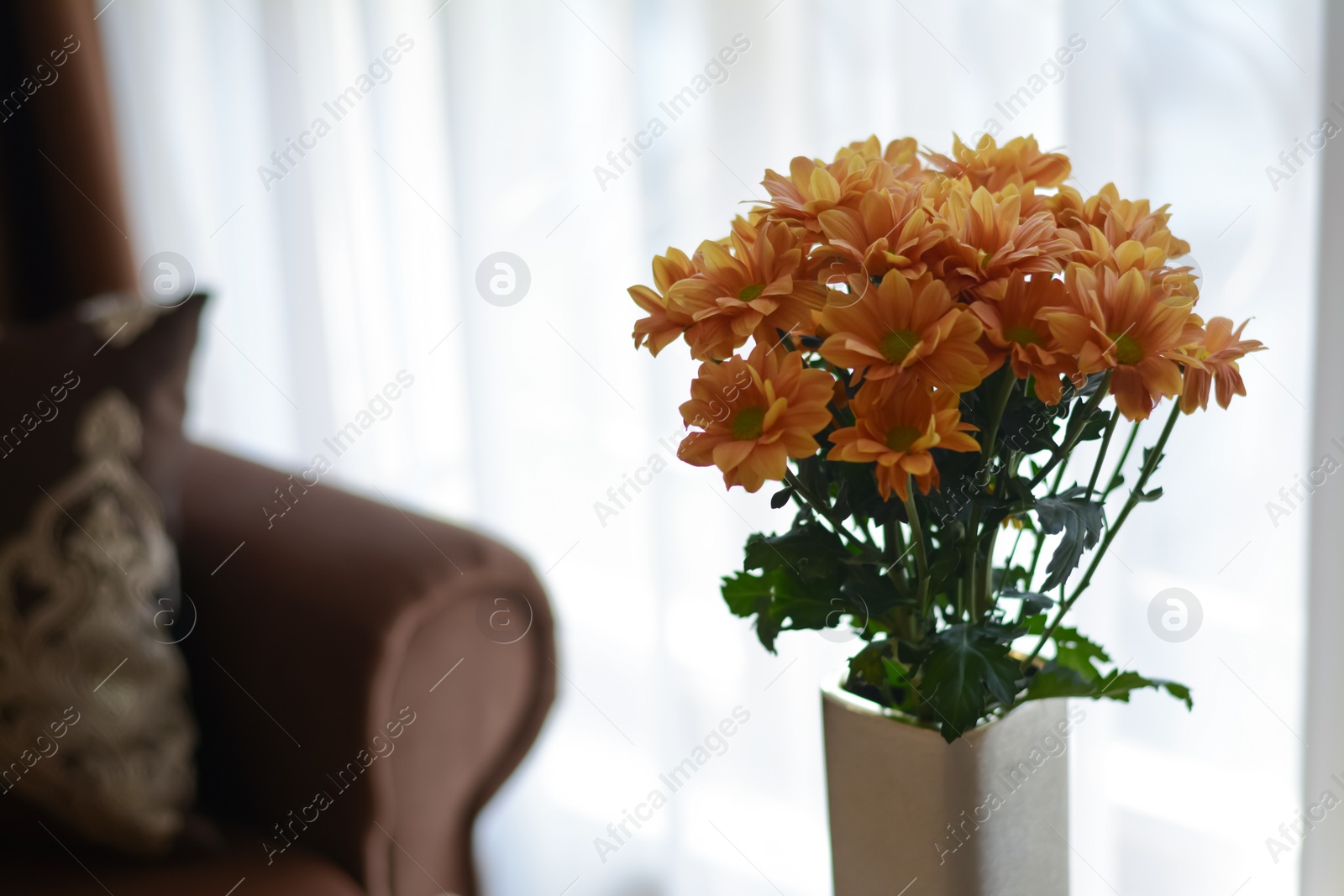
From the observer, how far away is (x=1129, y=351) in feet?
1.94

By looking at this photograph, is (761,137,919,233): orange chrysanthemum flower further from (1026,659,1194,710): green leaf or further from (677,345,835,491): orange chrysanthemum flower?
(1026,659,1194,710): green leaf

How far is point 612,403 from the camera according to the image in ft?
5.06

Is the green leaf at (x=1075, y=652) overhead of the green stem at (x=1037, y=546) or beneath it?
beneath

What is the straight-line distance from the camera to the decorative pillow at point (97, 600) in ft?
3.84

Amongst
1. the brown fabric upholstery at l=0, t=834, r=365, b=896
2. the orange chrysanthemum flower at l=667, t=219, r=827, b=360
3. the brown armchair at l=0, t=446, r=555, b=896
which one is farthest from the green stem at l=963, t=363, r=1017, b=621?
the brown fabric upholstery at l=0, t=834, r=365, b=896

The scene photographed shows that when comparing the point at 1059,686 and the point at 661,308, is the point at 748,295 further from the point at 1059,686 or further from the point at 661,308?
the point at 1059,686

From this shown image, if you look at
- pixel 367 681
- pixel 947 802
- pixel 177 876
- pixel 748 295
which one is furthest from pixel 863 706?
pixel 177 876

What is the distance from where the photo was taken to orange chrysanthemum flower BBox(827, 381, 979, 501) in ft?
1.89

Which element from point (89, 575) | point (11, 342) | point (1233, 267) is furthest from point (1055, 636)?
point (11, 342)

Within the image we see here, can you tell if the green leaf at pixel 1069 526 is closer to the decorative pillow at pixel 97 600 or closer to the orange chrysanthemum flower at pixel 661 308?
the orange chrysanthemum flower at pixel 661 308

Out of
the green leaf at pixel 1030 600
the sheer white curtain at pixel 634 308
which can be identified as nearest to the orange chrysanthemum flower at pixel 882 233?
the green leaf at pixel 1030 600

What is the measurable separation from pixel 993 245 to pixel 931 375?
0.10m

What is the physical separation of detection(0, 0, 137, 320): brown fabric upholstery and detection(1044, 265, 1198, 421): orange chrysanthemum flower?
6.70 ft

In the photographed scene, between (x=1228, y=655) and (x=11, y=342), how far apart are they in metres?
1.39
